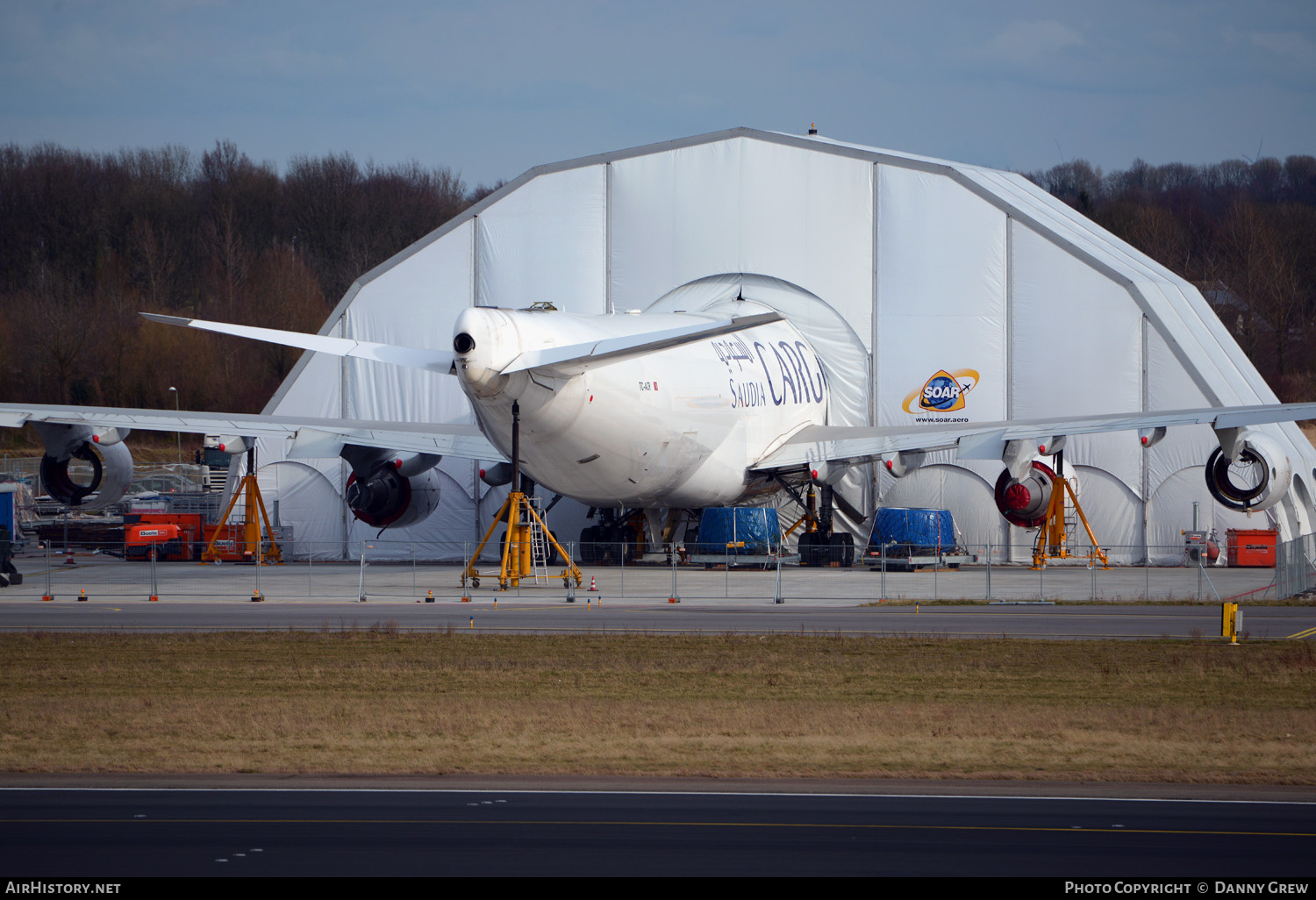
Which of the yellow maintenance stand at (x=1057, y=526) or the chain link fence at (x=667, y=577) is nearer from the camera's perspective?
the chain link fence at (x=667, y=577)

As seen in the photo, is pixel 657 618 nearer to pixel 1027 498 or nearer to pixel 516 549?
pixel 516 549

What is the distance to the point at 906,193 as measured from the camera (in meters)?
44.7

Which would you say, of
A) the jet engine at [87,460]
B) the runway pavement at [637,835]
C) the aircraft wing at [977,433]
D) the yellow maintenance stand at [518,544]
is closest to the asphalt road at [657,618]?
the yellow maintenance stand at [518,544]

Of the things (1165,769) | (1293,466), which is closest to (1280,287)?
(1293,466)

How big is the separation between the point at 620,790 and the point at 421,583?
23.1 meters

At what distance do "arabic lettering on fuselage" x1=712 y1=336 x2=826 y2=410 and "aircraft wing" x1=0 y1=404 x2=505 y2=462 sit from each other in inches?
267

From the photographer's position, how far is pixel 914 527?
4081 centimetres

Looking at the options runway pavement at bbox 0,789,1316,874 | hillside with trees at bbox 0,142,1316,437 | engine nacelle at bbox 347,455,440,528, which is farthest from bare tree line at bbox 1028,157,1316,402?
runway pavement at bbox 0,789,1316,874

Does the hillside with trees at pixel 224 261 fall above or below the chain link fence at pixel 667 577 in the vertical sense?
above

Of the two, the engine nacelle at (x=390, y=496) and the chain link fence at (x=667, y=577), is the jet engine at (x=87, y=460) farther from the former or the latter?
the engine nacelle at (x=390, y=496)

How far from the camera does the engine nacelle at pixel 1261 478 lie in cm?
3509

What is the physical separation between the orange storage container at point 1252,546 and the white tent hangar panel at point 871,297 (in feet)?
1.96

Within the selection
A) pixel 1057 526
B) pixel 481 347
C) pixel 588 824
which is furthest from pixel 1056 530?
pixel 588 824

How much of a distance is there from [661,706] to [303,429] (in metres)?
21.9
